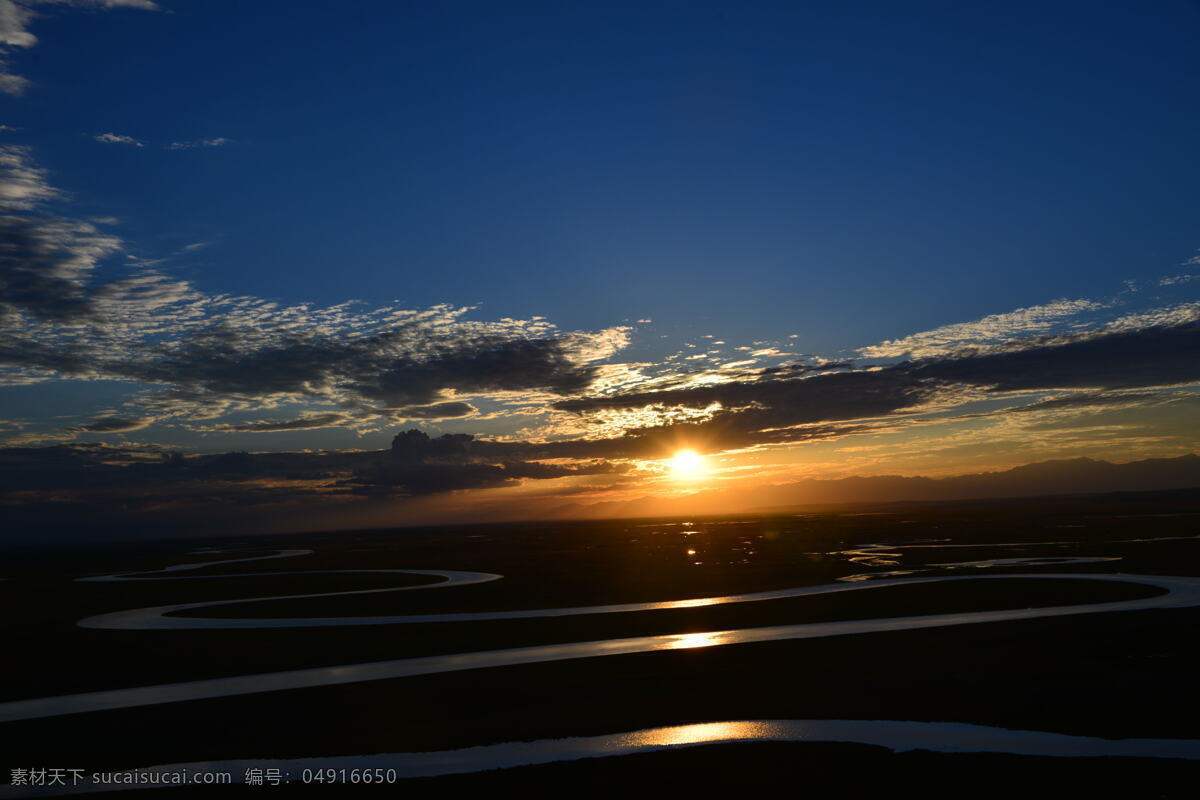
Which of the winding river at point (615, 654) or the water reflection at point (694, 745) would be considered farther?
the winding river at point (615, 654)

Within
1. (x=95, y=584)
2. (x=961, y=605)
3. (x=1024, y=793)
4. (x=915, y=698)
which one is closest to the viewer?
(x=1024, y=793)

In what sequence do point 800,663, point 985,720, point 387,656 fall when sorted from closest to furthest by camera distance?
point 985,720
point 800,663
point 387,656

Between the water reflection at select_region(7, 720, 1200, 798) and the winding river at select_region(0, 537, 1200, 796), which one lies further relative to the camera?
the winding river at select_region(0, 537, 1200, 796)

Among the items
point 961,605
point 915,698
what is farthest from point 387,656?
point 961,605

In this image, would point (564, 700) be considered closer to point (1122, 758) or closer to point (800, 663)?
point (800, 663)

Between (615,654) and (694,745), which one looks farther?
(615,654)

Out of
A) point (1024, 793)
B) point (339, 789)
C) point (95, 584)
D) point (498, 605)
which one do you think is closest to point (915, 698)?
point (1024, 793)

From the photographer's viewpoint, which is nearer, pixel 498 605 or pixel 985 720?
pixel 985 720

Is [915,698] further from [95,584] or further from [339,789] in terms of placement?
[95,584]

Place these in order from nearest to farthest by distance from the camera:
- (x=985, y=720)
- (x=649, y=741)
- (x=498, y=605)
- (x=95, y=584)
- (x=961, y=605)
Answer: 1. (x=649, y=741)
2. (x=985, y=720)
3. (x=961, y=605)
4. (x=498, y=605)
5. (x=95, y=584)
